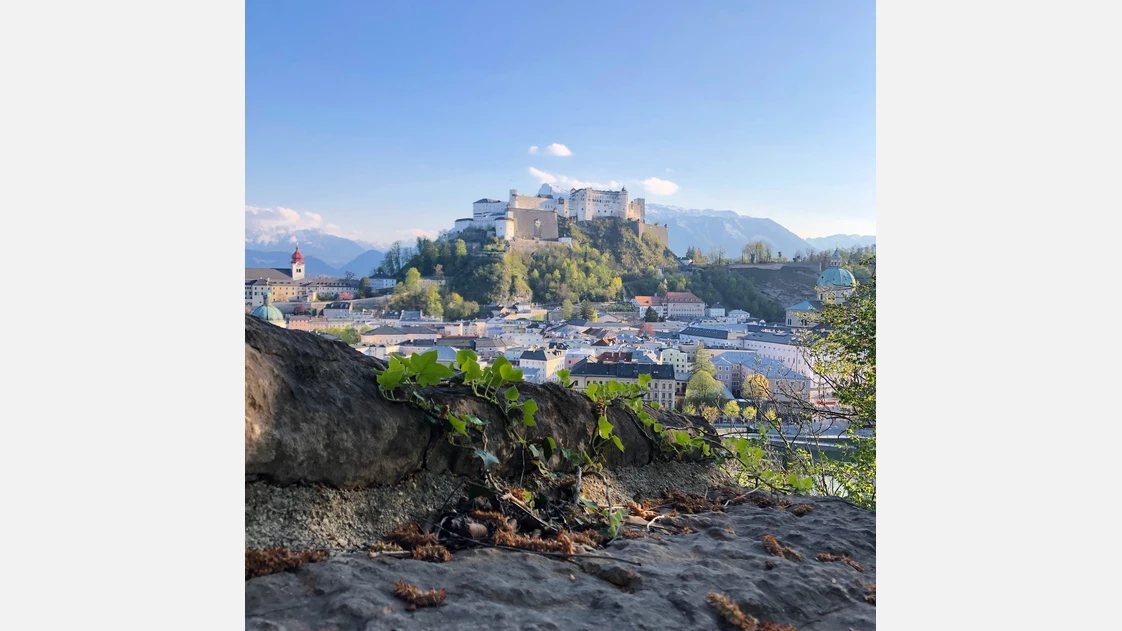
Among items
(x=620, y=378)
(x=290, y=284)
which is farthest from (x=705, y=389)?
(x=290, y=284)

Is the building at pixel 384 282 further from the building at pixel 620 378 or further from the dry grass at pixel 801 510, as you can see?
the dry grass at pixel 801 510

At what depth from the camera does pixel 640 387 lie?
231cm

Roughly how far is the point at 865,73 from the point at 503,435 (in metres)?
2.45

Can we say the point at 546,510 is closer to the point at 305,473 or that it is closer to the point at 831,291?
Answer: the point at 305,473

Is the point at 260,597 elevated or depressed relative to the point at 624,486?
elevated

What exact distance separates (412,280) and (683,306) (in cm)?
492

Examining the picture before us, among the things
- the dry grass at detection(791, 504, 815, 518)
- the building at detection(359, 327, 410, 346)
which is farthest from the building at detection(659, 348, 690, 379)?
the building at detection(359, 327, 410, 346)

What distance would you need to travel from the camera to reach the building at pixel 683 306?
8.71 metres

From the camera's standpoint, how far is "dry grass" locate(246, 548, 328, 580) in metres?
1.02

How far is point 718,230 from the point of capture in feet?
27.7

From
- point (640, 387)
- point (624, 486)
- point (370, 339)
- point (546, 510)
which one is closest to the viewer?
point (546, 510)

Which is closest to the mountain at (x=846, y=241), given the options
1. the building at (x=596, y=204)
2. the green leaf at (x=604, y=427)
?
the green leaf at (x=604, y=427)

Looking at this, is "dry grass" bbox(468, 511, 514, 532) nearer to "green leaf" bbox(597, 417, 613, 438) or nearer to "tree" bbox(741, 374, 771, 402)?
"green leaf" bbox(597, 417, 613, 438)
